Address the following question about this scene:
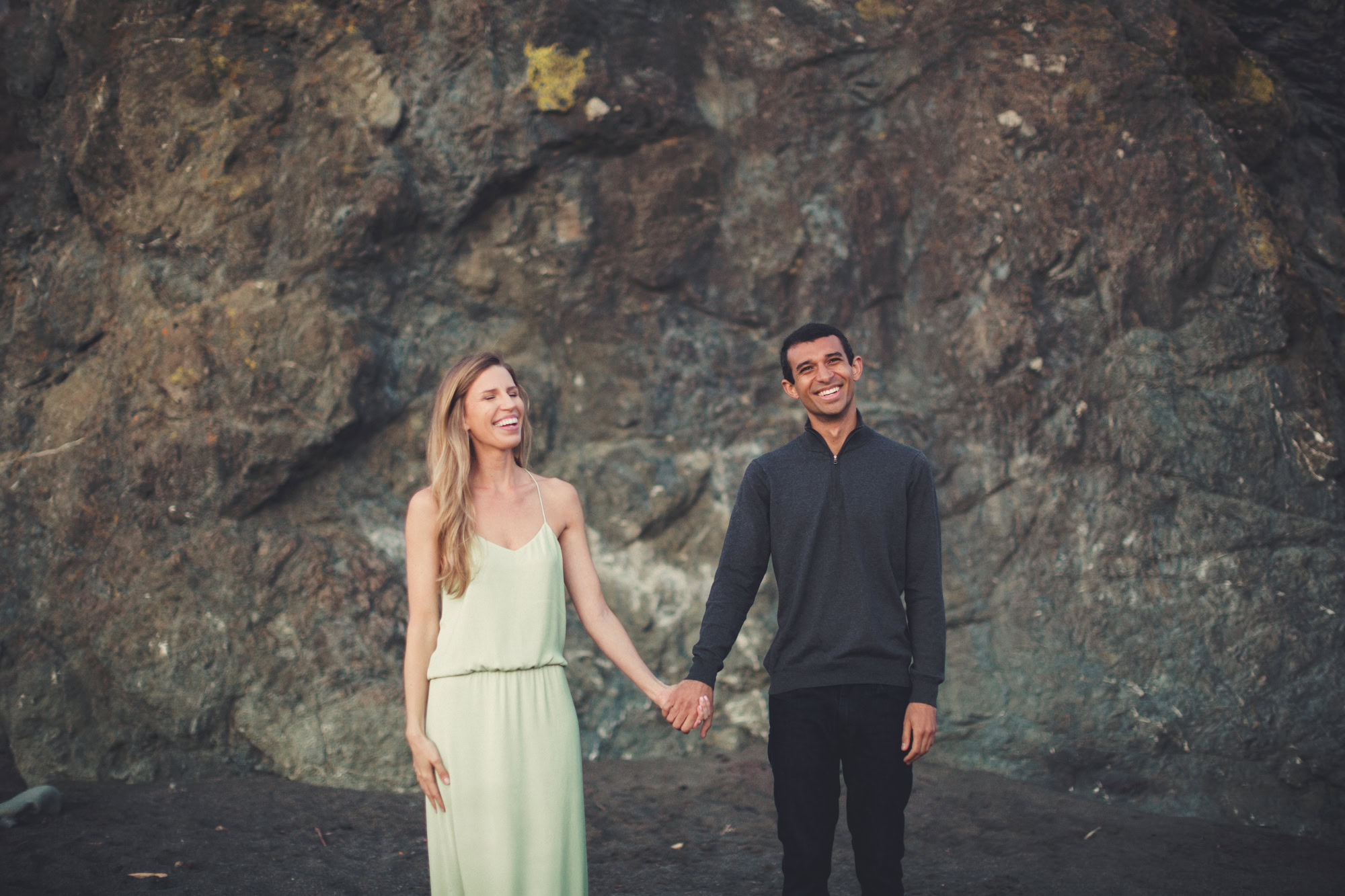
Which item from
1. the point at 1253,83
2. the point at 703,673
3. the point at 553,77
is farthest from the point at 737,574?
the point at 1253,83

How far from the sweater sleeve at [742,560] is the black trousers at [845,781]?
1.07 feet

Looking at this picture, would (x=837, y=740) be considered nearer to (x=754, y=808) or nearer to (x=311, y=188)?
(x=754, y=808)

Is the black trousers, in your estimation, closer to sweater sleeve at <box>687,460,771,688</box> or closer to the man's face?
sweater sleeve at <box>687,460,771,688</box>

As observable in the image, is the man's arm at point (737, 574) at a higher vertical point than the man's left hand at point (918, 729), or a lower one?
higher

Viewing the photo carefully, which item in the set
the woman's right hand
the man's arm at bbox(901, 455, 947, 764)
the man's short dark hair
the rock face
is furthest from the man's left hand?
the rock face

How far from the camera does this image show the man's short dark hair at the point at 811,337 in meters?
3.31

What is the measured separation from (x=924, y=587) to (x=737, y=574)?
22.6 inches

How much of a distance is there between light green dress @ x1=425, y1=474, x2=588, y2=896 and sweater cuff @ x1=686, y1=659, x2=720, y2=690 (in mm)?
430

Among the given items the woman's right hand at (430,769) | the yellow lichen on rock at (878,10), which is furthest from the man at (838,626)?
the yellow lichen on rock at (878,10)

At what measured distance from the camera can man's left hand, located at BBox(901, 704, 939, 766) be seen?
3010mm

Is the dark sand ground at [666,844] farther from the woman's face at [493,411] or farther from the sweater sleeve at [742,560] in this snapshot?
the woman's face at [493,411]

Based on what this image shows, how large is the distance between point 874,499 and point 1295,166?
469cm

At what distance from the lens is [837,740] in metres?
3.08

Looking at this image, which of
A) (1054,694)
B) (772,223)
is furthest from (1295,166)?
(1054,694)
